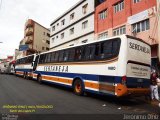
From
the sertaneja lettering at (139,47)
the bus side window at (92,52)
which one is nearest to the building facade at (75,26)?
the bus side window at (92,52)

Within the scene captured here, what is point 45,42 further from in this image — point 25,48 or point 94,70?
point 94,70

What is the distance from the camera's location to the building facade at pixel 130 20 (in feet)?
62.1

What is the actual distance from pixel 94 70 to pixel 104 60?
42.2 inches

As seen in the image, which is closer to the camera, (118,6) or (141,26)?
(141,26)

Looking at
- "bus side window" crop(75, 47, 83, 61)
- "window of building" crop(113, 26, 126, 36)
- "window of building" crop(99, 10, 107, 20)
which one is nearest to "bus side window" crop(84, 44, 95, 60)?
"bus side window" crop(75, 47, 83, 61)

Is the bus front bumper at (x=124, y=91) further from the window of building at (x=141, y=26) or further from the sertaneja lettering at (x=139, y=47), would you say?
the window of building at (x=141, y=26)

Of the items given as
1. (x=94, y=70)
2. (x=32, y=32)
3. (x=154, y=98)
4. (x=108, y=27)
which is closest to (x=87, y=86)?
(x=94, y=70)

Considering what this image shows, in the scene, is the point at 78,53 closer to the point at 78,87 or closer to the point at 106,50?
the point at 78,87

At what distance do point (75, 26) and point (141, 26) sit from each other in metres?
16.4

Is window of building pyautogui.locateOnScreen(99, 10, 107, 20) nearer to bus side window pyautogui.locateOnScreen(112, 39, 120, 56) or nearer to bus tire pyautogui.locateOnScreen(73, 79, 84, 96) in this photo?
bus tire pyautogui.locateOnScreen(73, 79, 84, 96)

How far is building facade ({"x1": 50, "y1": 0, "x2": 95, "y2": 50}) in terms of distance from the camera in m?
30.4

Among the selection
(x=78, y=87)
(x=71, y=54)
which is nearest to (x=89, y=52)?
(x=71, y=54)

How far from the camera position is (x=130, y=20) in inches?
852

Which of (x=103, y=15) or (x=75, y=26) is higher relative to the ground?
(x=75, y=26)
